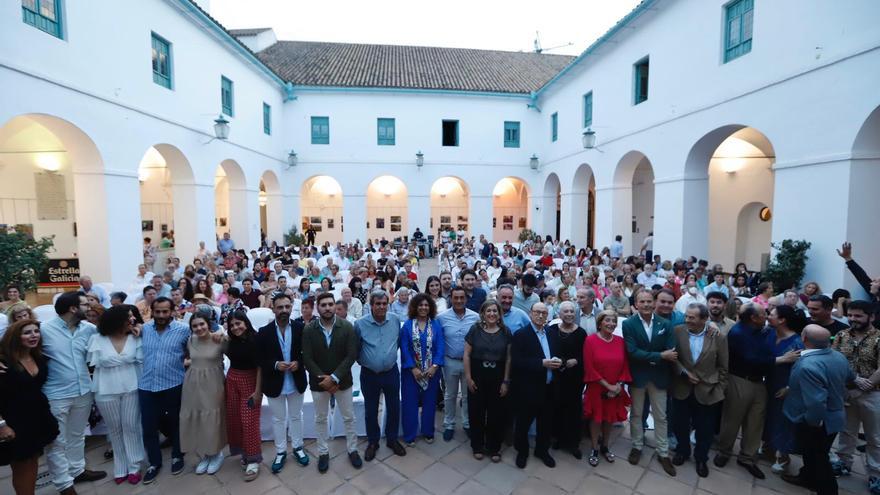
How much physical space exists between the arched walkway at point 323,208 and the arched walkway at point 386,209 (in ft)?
6.11

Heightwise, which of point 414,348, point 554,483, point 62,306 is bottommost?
point 554,483

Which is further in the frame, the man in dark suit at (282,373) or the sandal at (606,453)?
the sandal at (606,453)

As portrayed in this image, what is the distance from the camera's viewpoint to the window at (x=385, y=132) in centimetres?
2016

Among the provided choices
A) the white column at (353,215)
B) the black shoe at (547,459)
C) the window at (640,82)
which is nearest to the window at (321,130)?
the white column at (353,215)

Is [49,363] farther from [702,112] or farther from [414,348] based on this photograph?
[702,112]

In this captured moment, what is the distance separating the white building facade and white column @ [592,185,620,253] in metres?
0.08

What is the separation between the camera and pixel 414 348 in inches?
186

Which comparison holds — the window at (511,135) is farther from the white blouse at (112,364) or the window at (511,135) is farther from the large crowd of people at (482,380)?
the white blouse at (112,364)

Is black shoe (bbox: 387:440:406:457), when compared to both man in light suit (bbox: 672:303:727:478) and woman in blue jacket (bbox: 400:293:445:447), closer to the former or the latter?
woman in blue jacket (bbox: 400:293:445:447)

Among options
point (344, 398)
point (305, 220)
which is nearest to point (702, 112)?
point (344, 398)

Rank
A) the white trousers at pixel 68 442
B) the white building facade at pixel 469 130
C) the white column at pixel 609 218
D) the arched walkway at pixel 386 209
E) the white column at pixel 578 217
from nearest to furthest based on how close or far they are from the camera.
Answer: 1. the white trousers at pixel 68 442
2. the white building facade at pixel 469 130
3. the white column at pixel 609 218
4. the white column at pixel 578 217
5. the arched walkway at pixel 386 209

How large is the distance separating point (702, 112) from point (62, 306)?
497 inches

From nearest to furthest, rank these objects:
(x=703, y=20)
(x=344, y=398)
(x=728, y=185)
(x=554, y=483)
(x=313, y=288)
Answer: (x=554, y=483) → (x=344, y=398) → (x=313, y=288) → (x=703, y=20) → (x=728, y=185)

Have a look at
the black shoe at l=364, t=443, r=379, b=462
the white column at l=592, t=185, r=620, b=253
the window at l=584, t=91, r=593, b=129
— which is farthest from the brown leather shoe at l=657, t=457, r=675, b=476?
the window at l=584, t=91, r=593, b=129
